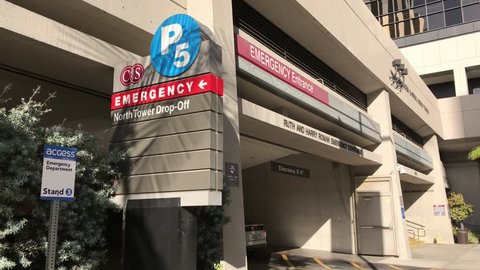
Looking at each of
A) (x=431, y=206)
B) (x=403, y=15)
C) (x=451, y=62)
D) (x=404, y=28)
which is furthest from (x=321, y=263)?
(x=403, y=15)

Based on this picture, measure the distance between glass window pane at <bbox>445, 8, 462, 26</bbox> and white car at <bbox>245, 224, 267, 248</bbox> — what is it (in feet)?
84.6

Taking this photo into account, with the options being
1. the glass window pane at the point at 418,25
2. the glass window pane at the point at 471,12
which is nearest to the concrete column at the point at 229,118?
the glass window pane at the point at 418,25

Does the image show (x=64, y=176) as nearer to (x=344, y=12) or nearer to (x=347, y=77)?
(x=344, y=12)

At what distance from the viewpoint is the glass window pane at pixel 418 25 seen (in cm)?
3447

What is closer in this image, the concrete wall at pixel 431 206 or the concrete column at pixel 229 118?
the concrete column at pixel 229 118

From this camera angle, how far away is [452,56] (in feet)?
104

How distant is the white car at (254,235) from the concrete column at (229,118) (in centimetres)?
648

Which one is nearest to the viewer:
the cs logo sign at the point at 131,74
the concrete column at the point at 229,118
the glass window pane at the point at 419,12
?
the cs logo sign at the point at 131,74

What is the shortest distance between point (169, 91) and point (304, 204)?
13732 millimetres

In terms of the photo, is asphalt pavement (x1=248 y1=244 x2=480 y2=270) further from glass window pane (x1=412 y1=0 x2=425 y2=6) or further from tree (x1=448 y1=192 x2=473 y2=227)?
glass window pane (x1=412 y1=0 x2=425 y2=6)

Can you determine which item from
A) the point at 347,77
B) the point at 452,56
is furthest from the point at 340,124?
the point at 452,56

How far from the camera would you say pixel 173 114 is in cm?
676

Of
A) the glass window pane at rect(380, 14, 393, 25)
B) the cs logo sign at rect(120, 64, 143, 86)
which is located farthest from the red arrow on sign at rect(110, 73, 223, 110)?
the glass window pane at rect(380, 14, 393, 25)

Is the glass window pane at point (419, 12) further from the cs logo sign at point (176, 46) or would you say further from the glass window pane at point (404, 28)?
the cs logo sign at point (176, 46)
